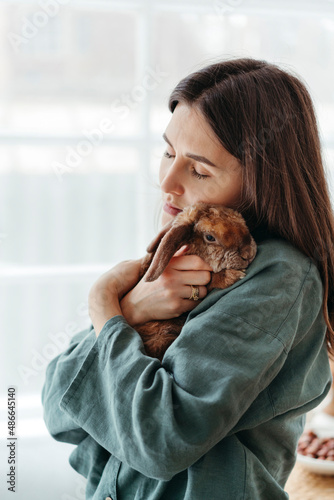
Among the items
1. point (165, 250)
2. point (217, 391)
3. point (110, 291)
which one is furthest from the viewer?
point (110, 291)

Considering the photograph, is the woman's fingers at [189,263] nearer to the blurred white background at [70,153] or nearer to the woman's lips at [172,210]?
the woman's lips at [172,210]

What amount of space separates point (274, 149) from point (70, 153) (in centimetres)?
175

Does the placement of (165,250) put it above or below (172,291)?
above

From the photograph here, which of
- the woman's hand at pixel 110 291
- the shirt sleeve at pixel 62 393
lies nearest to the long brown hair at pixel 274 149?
the woman's hand at pixel 110 291

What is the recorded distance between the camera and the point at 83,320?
2.95 meters

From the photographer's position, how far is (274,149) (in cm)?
128

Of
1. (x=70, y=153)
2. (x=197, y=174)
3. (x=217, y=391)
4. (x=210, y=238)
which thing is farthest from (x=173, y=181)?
(x=70, y=153)

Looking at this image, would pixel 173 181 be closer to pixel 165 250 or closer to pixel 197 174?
pixel 197 174

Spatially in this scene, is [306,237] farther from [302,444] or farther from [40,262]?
[40,262]

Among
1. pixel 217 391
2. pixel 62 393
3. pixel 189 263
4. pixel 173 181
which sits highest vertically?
pixel 173 181

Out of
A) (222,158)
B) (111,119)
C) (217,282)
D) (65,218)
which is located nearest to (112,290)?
(217,282)

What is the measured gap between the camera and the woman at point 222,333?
104 cm

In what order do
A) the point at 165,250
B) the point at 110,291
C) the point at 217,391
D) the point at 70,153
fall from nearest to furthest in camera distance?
1. the point at 217,391
2. the point at 165,250
3. the point at 110,291
4. the point at 70,153

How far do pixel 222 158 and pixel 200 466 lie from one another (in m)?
0.75
